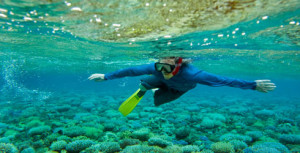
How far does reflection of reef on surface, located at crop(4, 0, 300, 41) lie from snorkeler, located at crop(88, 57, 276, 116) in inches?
98.9

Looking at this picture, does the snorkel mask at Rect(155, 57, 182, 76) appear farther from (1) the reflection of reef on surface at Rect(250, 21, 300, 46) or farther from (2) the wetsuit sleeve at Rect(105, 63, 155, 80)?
(1) the reflection of reef on surface at Rect(250, 21, 300, 46)

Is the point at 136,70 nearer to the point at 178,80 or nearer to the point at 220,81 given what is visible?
the point at 178,80

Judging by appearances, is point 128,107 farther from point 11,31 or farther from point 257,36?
point 11,31

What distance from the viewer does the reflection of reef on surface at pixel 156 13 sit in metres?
6.23

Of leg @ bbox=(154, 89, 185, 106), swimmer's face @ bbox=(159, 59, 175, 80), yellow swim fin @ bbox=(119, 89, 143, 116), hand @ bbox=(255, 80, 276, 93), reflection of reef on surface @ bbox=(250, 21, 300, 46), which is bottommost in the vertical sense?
yellow swim fin @ bbox=(119, 89, 143, 116)

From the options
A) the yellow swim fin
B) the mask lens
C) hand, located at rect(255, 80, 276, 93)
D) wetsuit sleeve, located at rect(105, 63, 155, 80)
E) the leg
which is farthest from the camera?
the yellow swim fin

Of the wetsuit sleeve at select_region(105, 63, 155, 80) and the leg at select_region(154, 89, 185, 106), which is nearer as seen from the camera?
the wetsuit sleeve at select_region(105, 63, 155, 80)

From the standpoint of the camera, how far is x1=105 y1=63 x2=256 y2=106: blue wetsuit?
4.33 meters

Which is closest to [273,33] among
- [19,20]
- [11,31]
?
[19,20]

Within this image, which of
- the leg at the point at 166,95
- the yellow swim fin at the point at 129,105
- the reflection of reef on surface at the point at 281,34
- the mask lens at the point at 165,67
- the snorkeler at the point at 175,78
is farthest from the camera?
the reflection of reef on surface at the point at 281,34

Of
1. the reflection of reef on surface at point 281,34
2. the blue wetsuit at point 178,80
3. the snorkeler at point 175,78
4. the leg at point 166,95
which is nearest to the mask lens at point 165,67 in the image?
the snorkeler at point 175,78

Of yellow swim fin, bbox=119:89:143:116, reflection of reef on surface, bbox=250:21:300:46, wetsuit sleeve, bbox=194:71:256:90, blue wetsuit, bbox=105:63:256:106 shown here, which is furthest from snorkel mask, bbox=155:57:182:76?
reflection of reef on surface, bbox=250:21:300:46

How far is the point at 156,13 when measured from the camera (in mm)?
7070

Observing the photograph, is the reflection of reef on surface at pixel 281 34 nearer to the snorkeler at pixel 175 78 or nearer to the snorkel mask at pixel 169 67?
the snorkeler at pixel 175 78
